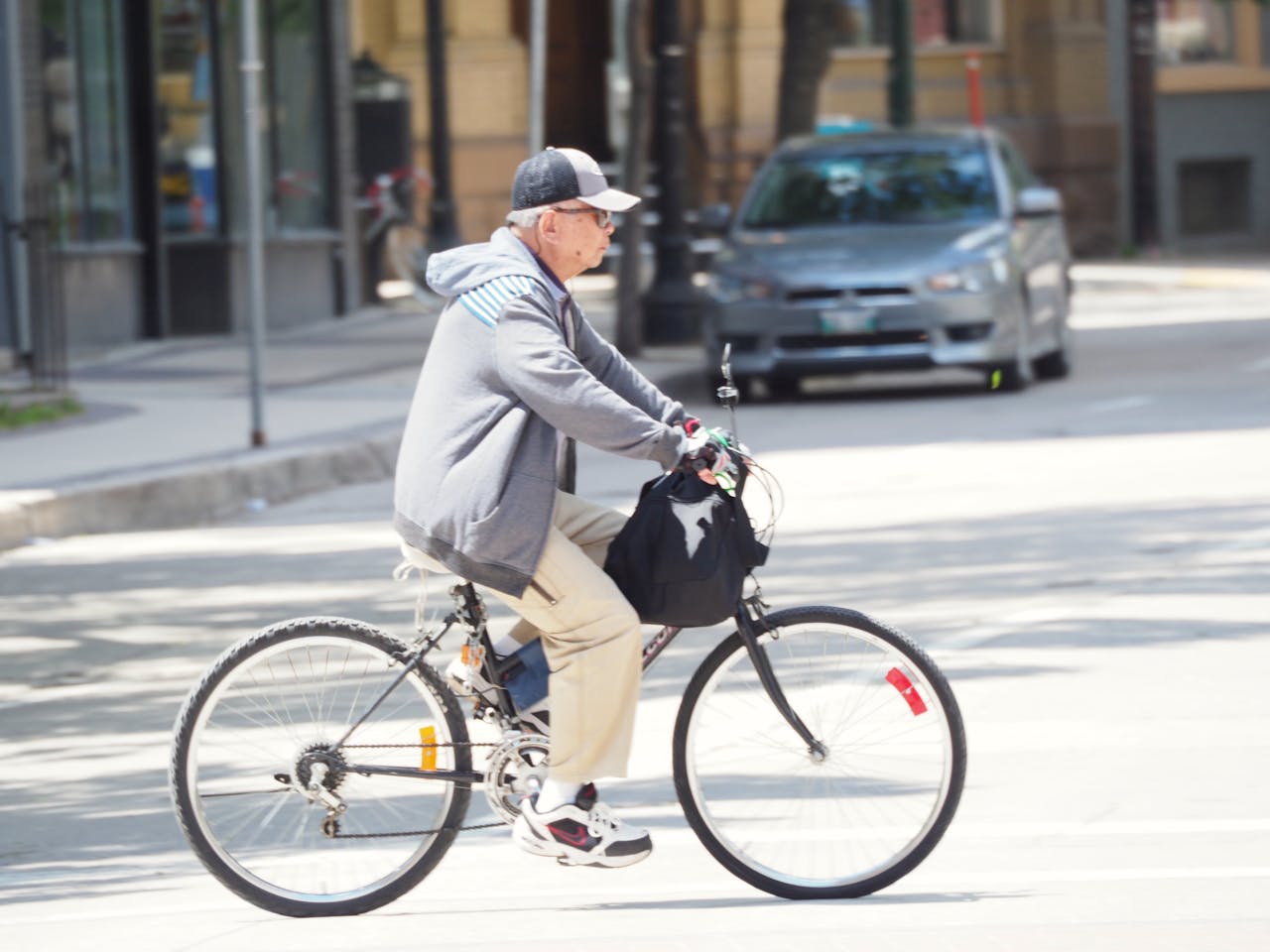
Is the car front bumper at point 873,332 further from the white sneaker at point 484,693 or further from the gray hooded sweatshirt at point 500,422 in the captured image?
the gray hooded sweatshirt at point 500,422

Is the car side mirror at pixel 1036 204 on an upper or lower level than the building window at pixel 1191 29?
lower

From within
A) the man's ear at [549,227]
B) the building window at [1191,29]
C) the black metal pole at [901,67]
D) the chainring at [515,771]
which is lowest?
the chainring at [515,771]

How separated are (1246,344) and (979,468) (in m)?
7.81

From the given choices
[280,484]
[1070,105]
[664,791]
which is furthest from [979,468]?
[1070,105]

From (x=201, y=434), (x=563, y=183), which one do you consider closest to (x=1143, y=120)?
(x=201, y=434)

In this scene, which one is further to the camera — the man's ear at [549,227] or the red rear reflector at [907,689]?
the red rear reflector at [907,689]

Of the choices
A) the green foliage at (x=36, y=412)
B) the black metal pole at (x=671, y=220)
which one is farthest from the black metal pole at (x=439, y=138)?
the green foliage at (x=36, y=412)

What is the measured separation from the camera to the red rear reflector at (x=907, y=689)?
5.28 m

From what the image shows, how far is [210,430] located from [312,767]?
30.9 feet

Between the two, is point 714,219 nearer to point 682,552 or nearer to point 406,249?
point 406,249

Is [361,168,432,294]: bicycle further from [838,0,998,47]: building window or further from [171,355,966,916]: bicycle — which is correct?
[171,355,966,916]: bicycle

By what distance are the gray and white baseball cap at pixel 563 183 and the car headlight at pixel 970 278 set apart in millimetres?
11297

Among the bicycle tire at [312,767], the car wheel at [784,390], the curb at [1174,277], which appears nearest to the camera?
the bicycle tire at [312,767]

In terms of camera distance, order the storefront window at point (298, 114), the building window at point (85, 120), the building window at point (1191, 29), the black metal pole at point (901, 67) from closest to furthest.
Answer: the building window at point (85, 120), the storefront window at point (298, 114), the black metal pole at point (901, 67), the building window at point (1191, 29)
